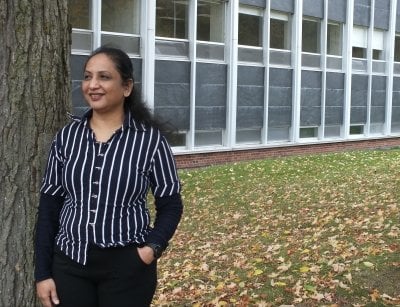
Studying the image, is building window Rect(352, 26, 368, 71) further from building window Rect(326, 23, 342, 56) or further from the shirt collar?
the shirt collar

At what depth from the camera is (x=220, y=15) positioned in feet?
64.2

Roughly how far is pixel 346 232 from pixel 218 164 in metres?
12.0

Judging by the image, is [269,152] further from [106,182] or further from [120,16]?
[106,182]

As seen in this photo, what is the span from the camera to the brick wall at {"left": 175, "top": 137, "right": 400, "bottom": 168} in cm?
1910

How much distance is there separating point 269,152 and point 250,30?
4.07 metres

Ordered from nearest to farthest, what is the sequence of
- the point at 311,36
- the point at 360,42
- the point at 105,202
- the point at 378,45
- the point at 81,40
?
the point at 105,202 → the point at 81,40 → the point at 311,36 → the point at 360,42 → the point at 378,45

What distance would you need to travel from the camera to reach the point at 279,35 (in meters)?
21.8

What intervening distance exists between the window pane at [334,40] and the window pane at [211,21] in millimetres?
6107

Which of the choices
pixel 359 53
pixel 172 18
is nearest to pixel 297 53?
pixel 359 53

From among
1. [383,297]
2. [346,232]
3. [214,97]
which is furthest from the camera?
[214,97]

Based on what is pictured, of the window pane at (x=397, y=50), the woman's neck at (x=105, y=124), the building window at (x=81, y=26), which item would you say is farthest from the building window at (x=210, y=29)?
the woman's neck at (x=105, y=124)

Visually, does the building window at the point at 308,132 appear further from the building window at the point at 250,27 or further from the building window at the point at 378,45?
the building window at the point at 378,45

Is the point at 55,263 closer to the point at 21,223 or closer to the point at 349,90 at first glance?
the point at 21,223

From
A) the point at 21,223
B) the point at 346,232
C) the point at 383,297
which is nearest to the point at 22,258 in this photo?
the point at 21,223
